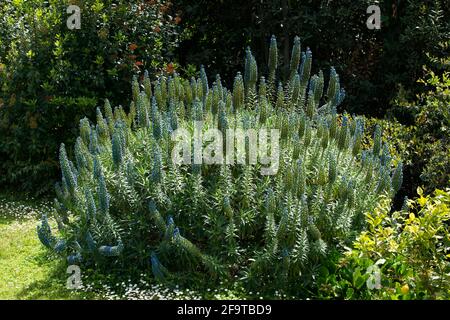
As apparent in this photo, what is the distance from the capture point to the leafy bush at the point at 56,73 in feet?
25.0

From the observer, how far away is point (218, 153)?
5164mm

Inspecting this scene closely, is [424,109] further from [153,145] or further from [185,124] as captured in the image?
[153,145]

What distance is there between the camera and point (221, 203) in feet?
16.3

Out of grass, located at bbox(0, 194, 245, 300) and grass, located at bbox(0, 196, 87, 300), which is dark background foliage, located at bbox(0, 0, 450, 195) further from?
grass, located at bbox(0, 194, 245, 300)

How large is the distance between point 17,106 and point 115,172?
2.90 metres

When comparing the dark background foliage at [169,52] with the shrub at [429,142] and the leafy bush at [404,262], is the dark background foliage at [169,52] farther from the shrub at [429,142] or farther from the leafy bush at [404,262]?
the leafy bush at [404,262]

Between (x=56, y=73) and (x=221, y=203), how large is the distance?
133 inches

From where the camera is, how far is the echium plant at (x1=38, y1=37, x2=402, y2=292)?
4.86 m

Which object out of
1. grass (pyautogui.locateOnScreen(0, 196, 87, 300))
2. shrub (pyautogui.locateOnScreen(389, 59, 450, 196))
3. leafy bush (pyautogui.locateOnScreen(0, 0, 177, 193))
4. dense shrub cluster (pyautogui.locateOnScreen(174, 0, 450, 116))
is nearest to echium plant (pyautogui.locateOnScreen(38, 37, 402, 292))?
grass (pyautogui.locateOnScreen(0, 196, 87, 300))

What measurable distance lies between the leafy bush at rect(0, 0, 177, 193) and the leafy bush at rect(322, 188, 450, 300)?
12.7 feet

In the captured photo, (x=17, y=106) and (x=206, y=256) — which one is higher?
(x=17, y=106)

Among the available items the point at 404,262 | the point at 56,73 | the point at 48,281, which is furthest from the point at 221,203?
the point at 56,73
